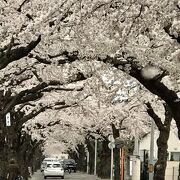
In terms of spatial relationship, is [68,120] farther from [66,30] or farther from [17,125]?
[66,30]

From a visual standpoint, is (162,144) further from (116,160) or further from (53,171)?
(53,171)

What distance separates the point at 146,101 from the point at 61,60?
893cm

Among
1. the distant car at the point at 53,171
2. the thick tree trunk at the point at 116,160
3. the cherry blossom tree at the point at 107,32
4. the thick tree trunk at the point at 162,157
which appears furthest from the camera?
the distant car at the point at 53,171

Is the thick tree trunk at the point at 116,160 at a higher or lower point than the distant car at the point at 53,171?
higher

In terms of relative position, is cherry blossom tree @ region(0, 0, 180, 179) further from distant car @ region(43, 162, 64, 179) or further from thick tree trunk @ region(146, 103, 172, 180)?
distant car @ region(43, 162, 64, 179)

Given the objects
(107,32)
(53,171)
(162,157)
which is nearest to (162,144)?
(162,157)

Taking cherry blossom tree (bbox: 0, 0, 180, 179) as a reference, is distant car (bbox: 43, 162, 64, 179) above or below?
below

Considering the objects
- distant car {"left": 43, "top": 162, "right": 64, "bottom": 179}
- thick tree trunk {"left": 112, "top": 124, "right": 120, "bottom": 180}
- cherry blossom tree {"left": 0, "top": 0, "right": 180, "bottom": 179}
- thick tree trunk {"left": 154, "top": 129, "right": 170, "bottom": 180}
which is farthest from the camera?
distant car {"left": 43, "top": 162, "right": 64, "bottom": 179}

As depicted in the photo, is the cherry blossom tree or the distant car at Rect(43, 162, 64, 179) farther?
the distant car at Rect(43, 162, 64, 179)

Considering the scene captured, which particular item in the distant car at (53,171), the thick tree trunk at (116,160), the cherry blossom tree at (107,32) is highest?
the cherry blossom tree at (107,32)

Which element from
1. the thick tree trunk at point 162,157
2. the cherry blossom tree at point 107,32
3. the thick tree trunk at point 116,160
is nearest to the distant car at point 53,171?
the thick tree trunk at point 116,160

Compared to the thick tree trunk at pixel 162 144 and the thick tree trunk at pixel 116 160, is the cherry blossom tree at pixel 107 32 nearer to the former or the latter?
the thick tree trunk at pixel 162 144

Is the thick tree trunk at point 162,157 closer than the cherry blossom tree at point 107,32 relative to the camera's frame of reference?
No

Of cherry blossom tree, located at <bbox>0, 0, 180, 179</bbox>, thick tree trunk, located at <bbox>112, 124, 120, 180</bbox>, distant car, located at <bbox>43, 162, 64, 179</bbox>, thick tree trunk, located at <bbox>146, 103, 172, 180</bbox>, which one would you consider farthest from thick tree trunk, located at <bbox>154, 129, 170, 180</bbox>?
distant car, located at <bbox>43, 162, 64, 179</bbox>
